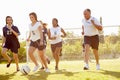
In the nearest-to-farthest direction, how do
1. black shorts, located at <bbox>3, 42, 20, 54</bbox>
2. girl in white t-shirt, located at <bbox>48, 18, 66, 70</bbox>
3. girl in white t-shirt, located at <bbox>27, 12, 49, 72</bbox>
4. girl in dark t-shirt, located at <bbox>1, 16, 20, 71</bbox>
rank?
girl in white t-shirt, located at <bbox>27, 12, 49, 72</bbox> < girl in dark t-shirt, located at <bbox>1, 16, 20, 71</bbox> < black shorts, located at <bbox>3, 42, 20, 54</bbox> < girl in white t-shirt, located at <bbox>48, 18, 66, 70</bbox>

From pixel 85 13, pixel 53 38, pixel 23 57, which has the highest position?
pixel 85 13

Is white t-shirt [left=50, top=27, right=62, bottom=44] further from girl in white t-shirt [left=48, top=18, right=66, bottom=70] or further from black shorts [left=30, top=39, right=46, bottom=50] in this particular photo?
black shorts [left=30, top=39, right=46, bottom=50]

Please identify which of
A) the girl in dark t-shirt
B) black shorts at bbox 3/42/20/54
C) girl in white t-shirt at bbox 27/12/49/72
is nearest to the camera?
girl in white t-shirt at bbox 27/12/49/72

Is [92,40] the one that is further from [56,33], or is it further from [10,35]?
[10,35]

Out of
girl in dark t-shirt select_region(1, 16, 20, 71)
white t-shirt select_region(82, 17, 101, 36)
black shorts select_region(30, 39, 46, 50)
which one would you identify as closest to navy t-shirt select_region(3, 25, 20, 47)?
girl in dark t-shirt select_region(1, 16, 20, 71)

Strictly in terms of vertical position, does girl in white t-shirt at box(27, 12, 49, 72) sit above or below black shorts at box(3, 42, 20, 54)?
above

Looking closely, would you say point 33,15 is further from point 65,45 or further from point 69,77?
point 65,45

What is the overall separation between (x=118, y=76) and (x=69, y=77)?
50.5 inches

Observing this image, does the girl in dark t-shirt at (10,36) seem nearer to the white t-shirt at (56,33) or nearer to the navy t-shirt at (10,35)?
the navy t-shirt at (10,35)

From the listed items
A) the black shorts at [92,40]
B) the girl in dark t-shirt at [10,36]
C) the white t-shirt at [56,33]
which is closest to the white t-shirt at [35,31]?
the girl in dark t-shirt at [10,36]

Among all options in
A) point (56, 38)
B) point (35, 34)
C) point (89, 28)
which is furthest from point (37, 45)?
point (89, 28)

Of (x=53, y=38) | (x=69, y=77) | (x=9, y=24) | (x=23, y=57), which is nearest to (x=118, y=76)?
(x=69, y=77)

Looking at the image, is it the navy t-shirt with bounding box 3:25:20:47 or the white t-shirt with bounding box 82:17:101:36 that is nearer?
the white t-shirt with bounding box 82:17:101:36

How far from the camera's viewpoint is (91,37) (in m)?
11.3
